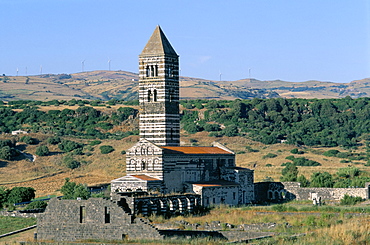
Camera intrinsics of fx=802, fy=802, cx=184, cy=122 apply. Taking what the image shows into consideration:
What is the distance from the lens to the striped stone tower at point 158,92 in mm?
63750

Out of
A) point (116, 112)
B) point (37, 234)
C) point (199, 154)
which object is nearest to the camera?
point (37, 234)

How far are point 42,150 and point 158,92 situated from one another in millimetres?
32799

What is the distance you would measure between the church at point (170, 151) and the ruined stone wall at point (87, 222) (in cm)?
1589

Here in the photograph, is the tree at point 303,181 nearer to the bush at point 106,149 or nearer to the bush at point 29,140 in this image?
the bush at point 106,149

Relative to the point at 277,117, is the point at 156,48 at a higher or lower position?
higher

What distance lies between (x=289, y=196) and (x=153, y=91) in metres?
15.6

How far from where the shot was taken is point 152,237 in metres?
40.4

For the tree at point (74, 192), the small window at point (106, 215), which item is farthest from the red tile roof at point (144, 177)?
the small window at point (106, 215)

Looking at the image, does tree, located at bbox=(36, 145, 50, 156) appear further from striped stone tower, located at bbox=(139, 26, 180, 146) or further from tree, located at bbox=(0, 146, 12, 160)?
striped stone tower, located at bbox=(139, 26, 180, 146)

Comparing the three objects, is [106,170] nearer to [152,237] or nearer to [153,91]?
[153,91]

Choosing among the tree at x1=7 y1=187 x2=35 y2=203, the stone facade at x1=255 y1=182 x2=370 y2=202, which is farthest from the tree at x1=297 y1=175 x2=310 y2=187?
the tree at x1=7 y1=187 x2=35 y2=203

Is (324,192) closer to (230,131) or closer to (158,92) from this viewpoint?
(158,92)

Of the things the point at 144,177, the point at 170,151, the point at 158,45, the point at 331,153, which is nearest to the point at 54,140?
the point at 331,153

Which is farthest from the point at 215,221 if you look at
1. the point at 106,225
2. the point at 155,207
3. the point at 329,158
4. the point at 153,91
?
the point at 329,158
